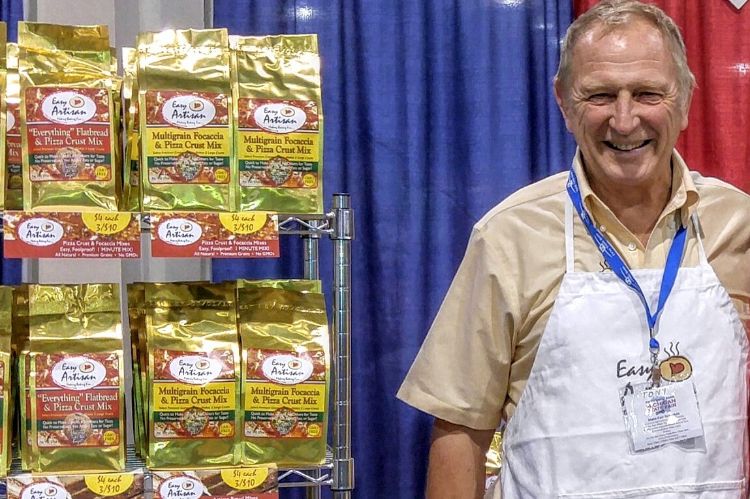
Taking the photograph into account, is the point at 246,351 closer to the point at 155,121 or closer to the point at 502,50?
the point at 155,121

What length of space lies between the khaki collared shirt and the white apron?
32mm

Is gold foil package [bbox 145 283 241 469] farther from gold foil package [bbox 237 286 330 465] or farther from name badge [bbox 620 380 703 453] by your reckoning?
name badge [bbox 620 380 703 453]

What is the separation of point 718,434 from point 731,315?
0.20 m

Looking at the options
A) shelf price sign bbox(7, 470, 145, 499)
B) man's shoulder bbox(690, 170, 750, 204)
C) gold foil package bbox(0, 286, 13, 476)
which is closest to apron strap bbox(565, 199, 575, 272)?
man's shoulder bbox(690, 170, 750, 204)

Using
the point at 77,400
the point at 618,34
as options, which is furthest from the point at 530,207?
the point at 77,400

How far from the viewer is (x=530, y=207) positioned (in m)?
1.60

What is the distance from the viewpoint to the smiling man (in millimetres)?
1512

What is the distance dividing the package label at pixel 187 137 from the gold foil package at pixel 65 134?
0.09 m

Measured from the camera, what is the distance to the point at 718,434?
1533 millimetres

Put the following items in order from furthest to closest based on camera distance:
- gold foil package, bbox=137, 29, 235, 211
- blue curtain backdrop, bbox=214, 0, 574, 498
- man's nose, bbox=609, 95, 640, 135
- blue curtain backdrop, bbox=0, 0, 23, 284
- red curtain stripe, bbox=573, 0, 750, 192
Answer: red curtain stripe, bbox=573, 0, 750, 192
blue curtain backdrop, bbox=214, 0, 574, 498
blue curtain backdrop, bbox=0, 0, 23, 284
gold foil package, bbox=137, 29, 235, 211
man's nose, bbox=609, 95, 640, 135

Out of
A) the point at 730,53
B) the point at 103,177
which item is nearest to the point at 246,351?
the point at 103,177

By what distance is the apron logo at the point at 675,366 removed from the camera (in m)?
1.52

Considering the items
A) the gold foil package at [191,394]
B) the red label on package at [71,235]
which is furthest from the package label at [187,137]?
the gold foil package at [191,394]

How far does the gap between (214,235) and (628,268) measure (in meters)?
0.82
